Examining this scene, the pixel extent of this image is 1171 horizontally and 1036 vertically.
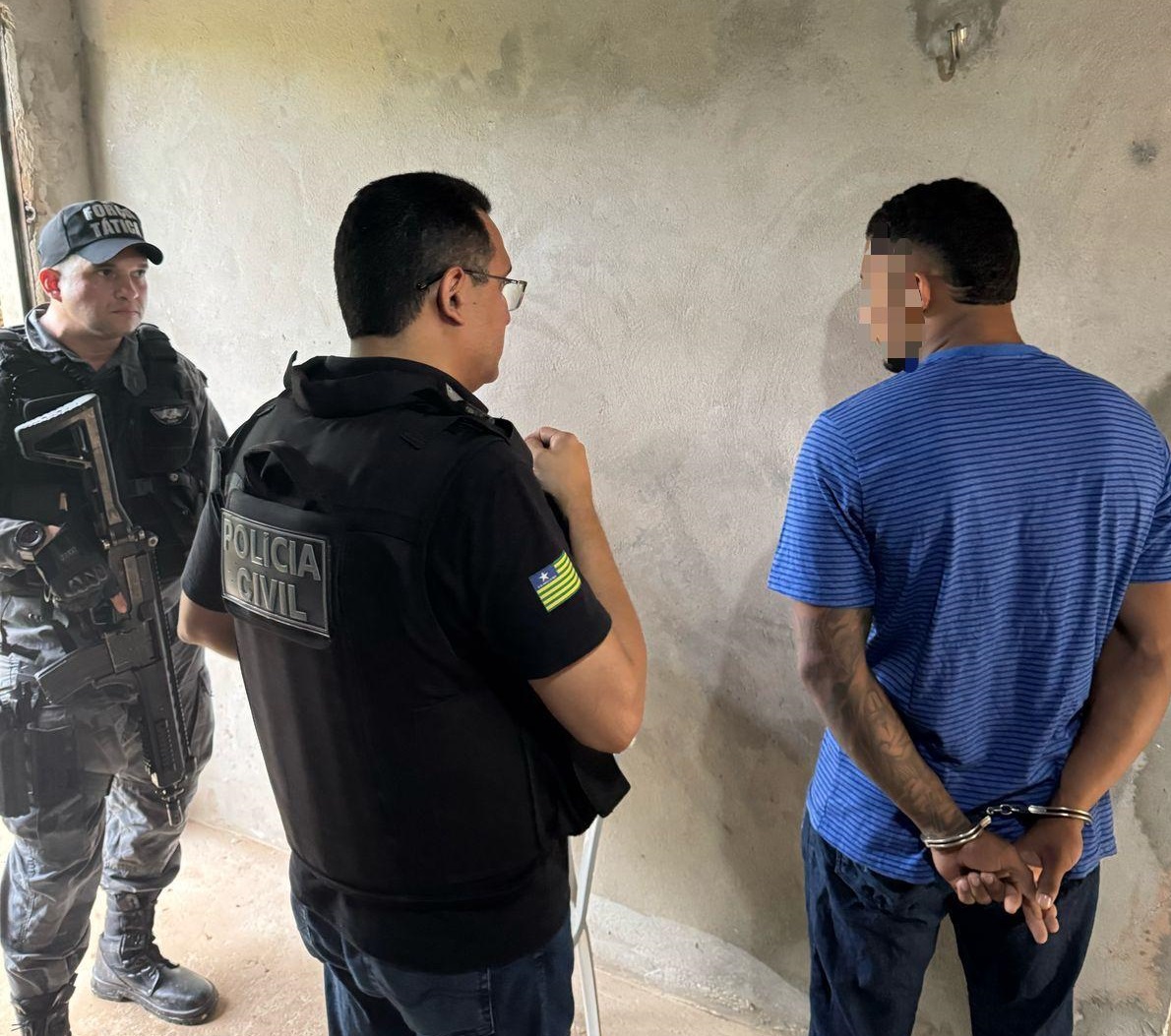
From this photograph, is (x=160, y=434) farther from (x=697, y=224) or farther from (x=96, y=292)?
(x=697, y=224)

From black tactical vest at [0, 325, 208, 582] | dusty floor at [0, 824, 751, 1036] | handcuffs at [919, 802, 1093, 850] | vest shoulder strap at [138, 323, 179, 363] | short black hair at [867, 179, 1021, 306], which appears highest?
short black hair at [867, 179, 1021, 306]

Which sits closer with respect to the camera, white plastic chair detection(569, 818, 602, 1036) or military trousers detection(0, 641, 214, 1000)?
white plastic chair detection(569, 818, 602, 1036)

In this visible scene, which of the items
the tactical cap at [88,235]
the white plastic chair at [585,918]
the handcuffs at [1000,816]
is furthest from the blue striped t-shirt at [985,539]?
the tactical cap at [88,235]

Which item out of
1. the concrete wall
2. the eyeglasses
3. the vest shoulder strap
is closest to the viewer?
the eyeglasses

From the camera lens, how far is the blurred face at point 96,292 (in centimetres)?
178

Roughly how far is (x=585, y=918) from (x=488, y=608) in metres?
1.00

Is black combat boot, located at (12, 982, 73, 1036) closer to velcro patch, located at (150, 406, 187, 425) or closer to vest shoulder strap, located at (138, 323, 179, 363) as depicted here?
velcro patch, located at (150, 406, 187, 425)

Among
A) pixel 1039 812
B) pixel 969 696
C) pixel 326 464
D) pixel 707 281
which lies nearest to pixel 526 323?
pixel 707 281

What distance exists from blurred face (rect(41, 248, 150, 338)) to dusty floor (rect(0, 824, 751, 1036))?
4.80ft

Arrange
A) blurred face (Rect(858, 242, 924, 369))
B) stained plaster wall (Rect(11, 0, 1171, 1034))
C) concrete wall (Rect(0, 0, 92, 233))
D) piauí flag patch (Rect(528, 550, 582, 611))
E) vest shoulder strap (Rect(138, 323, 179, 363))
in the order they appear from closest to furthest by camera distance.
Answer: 1. piauí flag patch (Rect(528, 550, 582, 611))
2. blurred face (Rect(858, 242, 924, 369))
3. stained plaster wall (Rect(11, 0, 1171, 1034))
4. vest shoulder strap (Rect(138, 323, 179, 363))
5. concrete wall (Rect(0, 0, 92, 233))

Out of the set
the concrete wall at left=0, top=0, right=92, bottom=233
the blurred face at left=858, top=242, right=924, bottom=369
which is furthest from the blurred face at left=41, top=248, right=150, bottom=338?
the blurred face at left=858, top=242, right=924, bottom=369

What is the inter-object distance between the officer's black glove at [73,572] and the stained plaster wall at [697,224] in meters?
0.66

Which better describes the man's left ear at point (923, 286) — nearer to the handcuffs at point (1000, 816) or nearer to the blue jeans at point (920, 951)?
the handcuffs at point (1000, 816)

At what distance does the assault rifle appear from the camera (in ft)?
5.55
